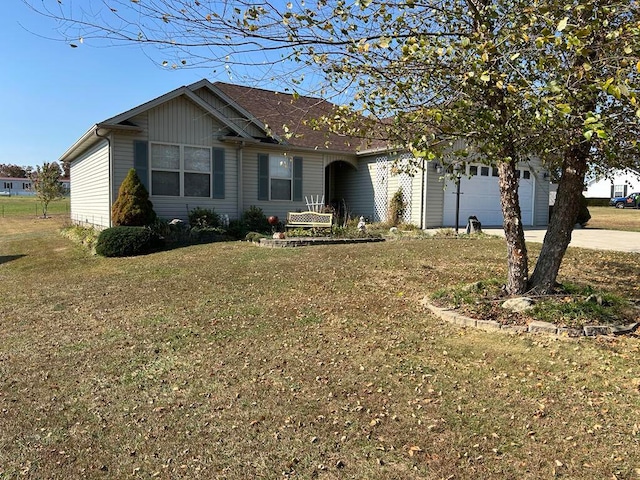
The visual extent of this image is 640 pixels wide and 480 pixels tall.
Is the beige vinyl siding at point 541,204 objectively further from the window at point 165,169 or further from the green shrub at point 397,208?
the window at point 165,169

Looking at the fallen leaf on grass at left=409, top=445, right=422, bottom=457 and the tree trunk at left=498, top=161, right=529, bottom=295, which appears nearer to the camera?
the fallen leaf on grass at left=409, top=445, right=422, bottom=457

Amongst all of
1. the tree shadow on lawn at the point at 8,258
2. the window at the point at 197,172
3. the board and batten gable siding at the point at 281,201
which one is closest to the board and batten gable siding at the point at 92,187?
the window at the point at 197,172

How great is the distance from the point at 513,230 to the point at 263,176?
10717 mm

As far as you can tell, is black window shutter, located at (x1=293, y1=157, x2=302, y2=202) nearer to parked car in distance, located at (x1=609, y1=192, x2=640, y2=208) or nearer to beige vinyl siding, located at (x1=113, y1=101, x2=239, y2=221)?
beige vinyl siding, located at (x1=113, y1=101, x2=239, y2=221)

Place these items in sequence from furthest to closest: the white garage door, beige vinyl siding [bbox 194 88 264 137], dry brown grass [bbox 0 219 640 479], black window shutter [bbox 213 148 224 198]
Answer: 1. the white garage door
2. beige vinyl siding [bbox 194 88 264 137]
3. black window shutter [bbox 213 148 224 198]
4. dry brown grass [bbox 0 219 640 479]

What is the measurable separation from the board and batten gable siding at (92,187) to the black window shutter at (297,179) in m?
5.76

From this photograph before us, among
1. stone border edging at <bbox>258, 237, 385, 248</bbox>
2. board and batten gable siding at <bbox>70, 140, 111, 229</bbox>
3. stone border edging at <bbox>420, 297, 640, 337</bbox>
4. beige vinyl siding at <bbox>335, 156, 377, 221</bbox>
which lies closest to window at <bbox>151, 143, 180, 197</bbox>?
board and batten gable siding at <bbox>70, 140, 111, 229</bbox>

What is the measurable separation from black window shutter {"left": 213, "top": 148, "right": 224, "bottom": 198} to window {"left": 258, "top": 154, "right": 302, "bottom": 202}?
1.41m

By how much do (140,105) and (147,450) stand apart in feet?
37.0

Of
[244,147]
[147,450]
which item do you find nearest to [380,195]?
[244,147]

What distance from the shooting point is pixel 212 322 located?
236 inches

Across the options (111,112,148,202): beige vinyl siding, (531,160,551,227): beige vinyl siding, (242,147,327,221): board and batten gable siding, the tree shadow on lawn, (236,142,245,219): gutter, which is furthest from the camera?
(531,160,551,227): beige vinyl siding

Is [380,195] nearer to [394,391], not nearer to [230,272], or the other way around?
[230,272]

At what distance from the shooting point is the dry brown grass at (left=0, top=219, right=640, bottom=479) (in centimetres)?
300
